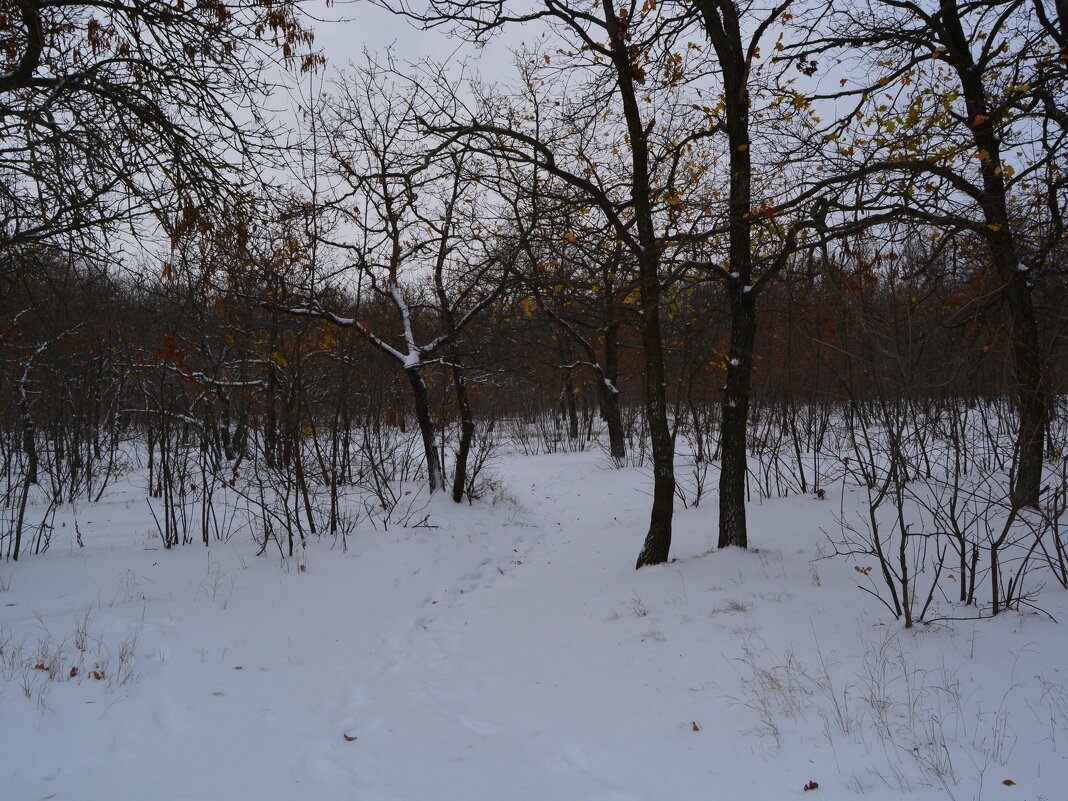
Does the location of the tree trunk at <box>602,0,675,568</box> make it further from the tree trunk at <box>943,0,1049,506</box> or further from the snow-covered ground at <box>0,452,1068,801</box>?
the tree trunk at <box>943,0,1049,506</box>

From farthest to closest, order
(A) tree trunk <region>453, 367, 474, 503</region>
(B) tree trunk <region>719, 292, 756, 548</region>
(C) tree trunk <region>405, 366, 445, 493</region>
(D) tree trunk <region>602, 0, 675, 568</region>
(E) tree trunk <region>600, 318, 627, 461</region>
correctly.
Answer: (E) tree trunk <region>600, 318, 627, 461</region>, (C) tree trunk <region>405, 366, 445, 493</region>, (A) tree trunk <region>453, 367, 474, 503</region>, (B) tree trunk <region>719, 292, 756, 548</region>, (D) tree trunk <region>602, 0, 675, 568</region>

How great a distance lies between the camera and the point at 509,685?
4.55m

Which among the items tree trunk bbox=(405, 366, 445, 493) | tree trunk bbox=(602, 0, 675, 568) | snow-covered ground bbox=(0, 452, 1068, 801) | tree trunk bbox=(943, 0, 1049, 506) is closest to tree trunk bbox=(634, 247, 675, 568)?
tree trunk bbox=(602, 0, 675, 568)

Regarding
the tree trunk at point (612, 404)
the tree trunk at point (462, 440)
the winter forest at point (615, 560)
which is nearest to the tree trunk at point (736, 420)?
the winter forest at point (615, 560)

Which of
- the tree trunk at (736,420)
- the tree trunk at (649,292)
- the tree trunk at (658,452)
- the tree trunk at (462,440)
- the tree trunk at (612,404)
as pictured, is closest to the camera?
the tree trunk at (649,292)

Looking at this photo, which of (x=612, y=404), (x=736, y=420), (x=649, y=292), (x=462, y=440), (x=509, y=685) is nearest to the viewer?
(x=509, y=685)

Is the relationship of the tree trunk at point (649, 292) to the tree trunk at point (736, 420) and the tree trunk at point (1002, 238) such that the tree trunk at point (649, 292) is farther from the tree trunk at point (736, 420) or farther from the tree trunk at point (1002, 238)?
the tree trunk at point (1002, 238)

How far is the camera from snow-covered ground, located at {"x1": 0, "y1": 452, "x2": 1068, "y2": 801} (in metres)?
3.01

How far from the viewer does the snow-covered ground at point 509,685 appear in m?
3.01

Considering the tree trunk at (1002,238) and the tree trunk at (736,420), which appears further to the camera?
the tree trunk at (736,420)

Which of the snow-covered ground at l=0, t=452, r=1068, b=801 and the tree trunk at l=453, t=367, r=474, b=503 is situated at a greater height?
the tree trunk at l=453, t=367, r=474, b=503

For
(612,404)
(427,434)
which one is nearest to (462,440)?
(427,434)

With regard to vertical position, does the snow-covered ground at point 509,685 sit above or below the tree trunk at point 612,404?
below

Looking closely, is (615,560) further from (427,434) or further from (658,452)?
(427,434)
